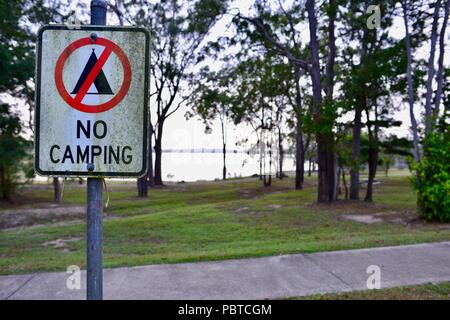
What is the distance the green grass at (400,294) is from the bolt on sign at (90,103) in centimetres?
284

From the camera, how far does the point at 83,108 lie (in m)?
1.68

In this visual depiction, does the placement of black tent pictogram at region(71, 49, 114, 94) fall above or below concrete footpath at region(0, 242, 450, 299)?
above

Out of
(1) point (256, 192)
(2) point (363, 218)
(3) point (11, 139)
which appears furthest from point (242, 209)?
(1) point (256, 192)

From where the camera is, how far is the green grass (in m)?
3.79

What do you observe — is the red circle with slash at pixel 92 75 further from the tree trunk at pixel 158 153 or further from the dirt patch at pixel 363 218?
the tree trunk at pixel 158 153

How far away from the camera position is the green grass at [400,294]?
12.4 ft

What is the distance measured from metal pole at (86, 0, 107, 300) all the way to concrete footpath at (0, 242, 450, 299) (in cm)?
248

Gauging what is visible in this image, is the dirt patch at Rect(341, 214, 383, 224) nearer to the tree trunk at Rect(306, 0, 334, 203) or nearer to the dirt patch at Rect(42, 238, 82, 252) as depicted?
the tree trunk at Rect(306, 0, 334, 203)

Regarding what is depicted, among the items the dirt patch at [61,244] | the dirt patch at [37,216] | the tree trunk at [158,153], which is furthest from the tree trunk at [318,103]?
the tree trunk at [158,153]

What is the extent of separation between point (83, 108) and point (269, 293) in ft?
9.97

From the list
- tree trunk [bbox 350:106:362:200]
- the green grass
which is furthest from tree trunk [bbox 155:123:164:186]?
the green grass

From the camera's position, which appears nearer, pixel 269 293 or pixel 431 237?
pixel 269 293
